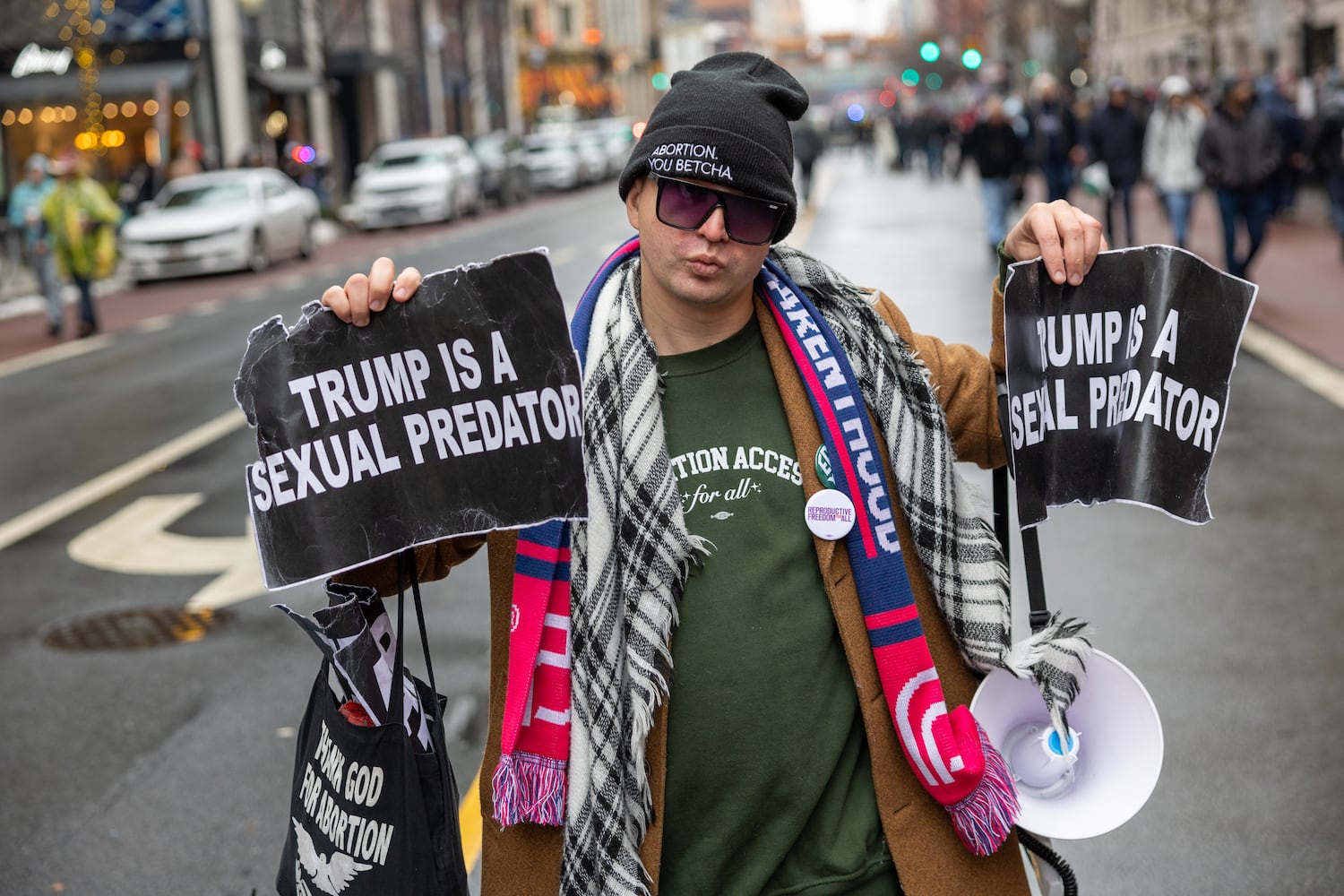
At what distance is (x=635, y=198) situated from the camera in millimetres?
2443

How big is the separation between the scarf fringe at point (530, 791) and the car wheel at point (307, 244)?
2518cm

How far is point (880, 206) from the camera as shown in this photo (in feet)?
105

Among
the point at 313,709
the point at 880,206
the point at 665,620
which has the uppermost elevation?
the point at 665,620

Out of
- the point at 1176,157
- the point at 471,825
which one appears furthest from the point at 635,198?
the point at 1176,157

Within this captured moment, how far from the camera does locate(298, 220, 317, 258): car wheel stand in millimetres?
26656

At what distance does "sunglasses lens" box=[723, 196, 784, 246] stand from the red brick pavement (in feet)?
32.8

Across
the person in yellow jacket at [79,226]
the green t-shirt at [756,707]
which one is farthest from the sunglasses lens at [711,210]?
the person in yellow jacket at [79,226]

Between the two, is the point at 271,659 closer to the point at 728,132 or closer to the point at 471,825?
the point at 471,825

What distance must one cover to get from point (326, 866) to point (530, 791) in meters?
0.31

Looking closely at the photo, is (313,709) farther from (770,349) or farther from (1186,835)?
(1186,835)

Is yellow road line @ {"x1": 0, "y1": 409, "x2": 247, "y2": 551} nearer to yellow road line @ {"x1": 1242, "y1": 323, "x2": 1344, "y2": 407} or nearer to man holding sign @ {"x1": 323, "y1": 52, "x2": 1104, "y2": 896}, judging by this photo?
man holding sign @ {"x1": 323, "y1": 52, "x2": 1104, "y2": 896}

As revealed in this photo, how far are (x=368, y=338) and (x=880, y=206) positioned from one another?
30337mm

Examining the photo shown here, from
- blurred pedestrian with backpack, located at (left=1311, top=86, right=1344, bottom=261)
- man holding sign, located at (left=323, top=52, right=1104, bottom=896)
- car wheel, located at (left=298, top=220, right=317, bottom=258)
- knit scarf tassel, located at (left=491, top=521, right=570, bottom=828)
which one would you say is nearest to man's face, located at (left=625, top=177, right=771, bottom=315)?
man holding sign, located at (left=323, top=52, right=1104, bottom=896)

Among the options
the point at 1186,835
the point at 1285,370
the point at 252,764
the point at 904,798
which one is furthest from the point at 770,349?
the point at 1285,370
